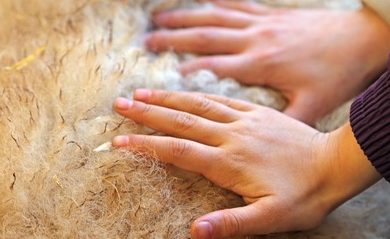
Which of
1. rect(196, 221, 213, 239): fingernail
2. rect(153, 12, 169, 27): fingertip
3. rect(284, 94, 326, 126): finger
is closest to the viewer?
rect(196, 221, 213, 239): fingernail

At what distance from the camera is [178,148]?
81cm

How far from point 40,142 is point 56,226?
11 centimetres

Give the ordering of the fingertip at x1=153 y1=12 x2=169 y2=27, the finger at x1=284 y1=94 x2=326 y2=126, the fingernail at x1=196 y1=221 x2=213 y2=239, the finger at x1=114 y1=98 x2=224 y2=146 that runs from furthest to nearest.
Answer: the fingertip at x1=153 y1=12 x2=169 y2=27 → the finger at x1=284 y1=94 x2=326 y2=126 → the finger at x1=114 y1=98 x2=224 y2=146 → the fingernail at x1=196 y1=221 x2=213 y2=239

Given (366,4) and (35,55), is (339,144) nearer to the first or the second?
(366,4)

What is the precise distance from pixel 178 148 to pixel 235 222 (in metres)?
0.12

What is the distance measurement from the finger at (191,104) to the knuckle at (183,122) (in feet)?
0.09

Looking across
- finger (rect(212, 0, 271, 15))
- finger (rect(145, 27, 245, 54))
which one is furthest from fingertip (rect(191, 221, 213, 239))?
finger (rect(212, 0, 271, 15))

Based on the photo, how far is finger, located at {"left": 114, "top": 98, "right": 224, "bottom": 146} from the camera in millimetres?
846

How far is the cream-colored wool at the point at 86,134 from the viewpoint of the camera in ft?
2.46

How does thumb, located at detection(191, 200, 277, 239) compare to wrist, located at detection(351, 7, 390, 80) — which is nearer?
thumb, located at detection(191, 200, 277, 239)

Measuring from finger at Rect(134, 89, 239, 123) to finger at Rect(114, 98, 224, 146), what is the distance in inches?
1.1

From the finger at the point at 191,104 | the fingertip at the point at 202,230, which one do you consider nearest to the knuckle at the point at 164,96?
the finger at the point at 191,104

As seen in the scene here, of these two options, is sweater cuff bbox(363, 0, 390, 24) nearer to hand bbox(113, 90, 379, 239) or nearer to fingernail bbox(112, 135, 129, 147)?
hand bbox(113, 90, 379, 239)

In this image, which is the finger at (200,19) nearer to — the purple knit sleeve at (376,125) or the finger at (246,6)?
the finger at (246,6)
